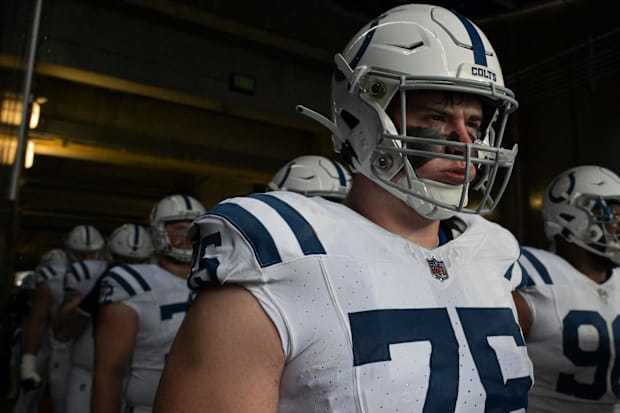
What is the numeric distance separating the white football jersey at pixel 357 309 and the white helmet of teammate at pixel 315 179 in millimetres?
1422

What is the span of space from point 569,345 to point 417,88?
4.50 feet

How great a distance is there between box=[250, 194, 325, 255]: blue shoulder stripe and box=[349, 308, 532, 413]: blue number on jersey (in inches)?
5.2

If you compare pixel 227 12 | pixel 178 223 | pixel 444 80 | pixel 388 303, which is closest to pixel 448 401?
pixel 388 303

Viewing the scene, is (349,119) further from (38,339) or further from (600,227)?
(38,339)

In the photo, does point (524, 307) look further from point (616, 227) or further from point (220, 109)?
point (220, 109)

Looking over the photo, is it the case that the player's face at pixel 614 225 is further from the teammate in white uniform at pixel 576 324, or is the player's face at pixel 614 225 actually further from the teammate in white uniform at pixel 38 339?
the teammate in white uniform at pixel 38 339

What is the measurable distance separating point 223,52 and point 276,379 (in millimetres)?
4913

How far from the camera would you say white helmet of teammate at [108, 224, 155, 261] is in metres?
4.34

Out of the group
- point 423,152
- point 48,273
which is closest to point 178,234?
point 423,152

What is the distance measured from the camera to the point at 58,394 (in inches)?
175

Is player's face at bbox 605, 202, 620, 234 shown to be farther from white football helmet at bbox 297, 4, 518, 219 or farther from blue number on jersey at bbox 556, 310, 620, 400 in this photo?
white football helmet at bbox 297, 4, 518, 219

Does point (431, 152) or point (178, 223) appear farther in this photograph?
point (178, 223)

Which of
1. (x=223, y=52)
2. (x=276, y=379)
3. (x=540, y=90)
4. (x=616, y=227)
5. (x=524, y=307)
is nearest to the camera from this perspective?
(x=276, y=379)

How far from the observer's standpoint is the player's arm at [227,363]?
84 cm
